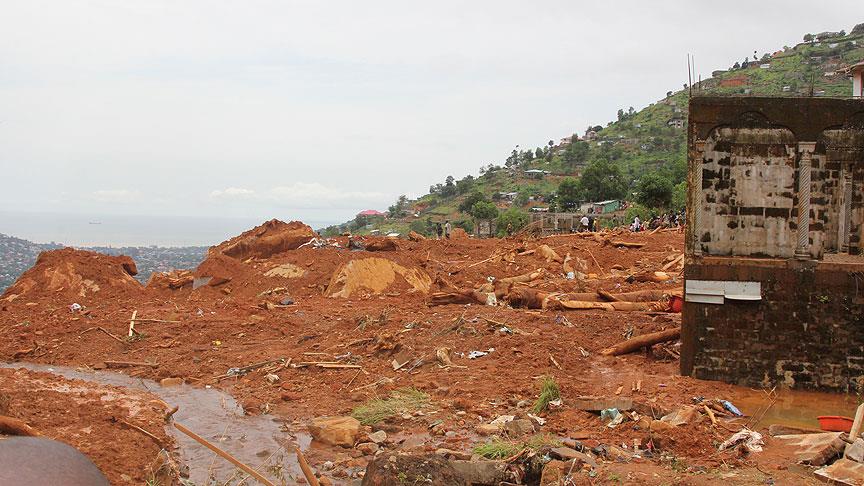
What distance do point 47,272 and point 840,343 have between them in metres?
19.5

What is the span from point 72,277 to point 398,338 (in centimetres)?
1172

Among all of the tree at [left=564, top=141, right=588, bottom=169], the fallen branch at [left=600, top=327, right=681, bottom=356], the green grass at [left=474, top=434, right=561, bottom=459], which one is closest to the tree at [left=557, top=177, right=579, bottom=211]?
the tree at [left=564, top=141, right=588, bottom=169]

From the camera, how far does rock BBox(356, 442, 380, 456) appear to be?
9.48 m

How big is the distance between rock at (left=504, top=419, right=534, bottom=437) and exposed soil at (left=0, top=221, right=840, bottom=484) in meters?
0.29

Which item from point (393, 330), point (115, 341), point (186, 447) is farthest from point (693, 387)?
point (115, 341)

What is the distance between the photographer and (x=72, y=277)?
21078 mm

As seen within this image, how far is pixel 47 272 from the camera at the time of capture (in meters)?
21.0

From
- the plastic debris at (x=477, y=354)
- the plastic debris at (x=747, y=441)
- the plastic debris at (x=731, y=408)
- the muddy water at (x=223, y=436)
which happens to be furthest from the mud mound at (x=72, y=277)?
the plastic debris at (x=747, y=441)

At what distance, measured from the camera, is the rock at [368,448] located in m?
9.48

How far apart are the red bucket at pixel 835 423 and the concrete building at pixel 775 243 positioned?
5.28ft

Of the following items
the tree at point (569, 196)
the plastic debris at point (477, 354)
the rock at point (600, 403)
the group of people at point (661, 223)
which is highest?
the tree at point (569, 196)

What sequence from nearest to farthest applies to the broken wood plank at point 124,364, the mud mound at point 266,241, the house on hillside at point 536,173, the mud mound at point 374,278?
the broken wood plank at point 124,364
the mud mound at point 374,278
the mud mound at point 266,241
the house on hillside at point 536,173

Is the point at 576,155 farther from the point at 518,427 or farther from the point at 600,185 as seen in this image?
the point at 518,427

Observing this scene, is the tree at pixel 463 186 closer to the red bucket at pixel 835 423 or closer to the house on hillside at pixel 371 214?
the house on hillside at pixel 371 214
